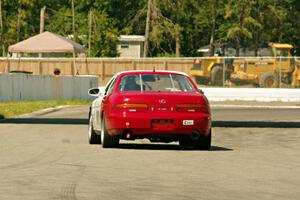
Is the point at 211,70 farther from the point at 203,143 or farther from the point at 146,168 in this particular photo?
the point at 146,168

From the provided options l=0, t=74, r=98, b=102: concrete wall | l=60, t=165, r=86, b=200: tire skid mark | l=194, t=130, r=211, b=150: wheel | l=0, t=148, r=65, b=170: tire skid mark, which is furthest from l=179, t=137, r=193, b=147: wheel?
l=0, t=74, r=98, b=102: concrete wall

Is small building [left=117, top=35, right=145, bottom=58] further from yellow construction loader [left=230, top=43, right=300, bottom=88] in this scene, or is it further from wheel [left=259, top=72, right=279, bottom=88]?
wheel [left=259, top=72, right=279, bottom=88]

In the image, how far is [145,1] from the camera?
85438mm

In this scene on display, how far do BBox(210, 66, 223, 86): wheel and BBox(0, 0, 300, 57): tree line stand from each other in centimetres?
2110

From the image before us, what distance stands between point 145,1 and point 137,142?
65.5 meters

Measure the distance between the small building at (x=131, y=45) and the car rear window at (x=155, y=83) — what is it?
210 feet

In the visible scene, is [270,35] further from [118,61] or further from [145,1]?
[118,61]

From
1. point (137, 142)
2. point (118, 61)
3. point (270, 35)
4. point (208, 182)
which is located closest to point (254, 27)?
point (270, 35)

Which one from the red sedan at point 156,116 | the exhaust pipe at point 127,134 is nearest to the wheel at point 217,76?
the red sedan at point 156,116

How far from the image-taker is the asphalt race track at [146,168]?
11.0 meters

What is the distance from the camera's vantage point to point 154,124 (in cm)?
1711

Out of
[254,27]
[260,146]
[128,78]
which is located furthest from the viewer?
[254,27]

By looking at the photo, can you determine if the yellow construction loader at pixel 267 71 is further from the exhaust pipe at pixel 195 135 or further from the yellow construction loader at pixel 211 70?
the exhaust pipe at pixel 195 135

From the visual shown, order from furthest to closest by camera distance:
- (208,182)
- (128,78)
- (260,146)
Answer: (260,146)
(128,78)
(208,182)
